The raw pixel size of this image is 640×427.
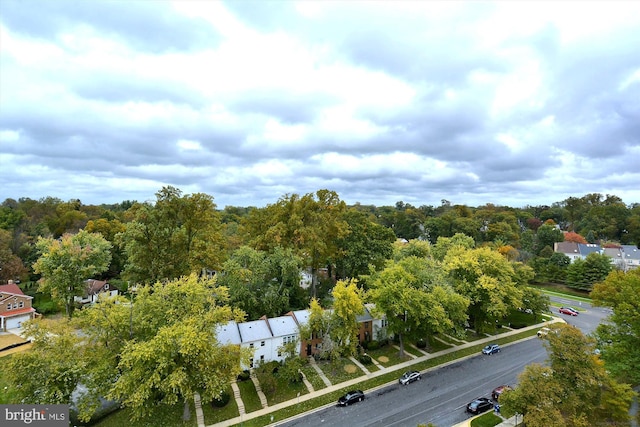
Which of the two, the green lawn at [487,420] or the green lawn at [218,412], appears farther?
the green lawn at [218,412]

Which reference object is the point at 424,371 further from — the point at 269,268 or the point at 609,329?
the point at 269,268

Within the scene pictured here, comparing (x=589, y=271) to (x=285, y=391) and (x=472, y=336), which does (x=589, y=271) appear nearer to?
(x=472, y=336)

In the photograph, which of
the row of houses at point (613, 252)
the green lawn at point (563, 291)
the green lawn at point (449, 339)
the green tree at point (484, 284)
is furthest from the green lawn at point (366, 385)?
the row of houses at point (613, 252)

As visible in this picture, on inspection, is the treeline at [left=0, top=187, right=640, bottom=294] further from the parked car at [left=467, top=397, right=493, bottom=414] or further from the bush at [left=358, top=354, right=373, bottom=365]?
the parked car at [left=467, top=397, right=493, bottom=414]

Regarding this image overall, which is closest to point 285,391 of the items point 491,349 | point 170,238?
point 170,238

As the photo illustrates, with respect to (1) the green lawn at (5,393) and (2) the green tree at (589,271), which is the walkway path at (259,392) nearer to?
(1) the green lawn at (5,393)

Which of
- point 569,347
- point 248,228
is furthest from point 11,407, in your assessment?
point 569,347

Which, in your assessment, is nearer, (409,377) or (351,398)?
(351,398)
